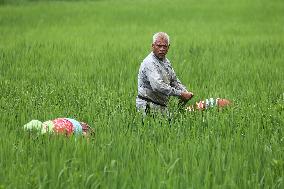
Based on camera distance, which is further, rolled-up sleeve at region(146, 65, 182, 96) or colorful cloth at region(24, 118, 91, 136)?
rolled-up sleeve at region(146, 65, 182, 96)

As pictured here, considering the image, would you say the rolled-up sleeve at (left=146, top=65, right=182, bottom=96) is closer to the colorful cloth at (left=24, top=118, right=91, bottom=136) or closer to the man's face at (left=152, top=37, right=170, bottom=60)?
the man's face at (left=152, top=37, right=170, bottom=60)

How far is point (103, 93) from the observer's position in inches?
199

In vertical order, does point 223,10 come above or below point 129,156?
above

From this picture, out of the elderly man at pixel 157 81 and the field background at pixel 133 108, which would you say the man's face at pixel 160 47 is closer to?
the elderly man at pixel 157 81

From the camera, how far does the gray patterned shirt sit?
4221mm

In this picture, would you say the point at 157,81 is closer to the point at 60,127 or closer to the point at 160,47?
the point at 160,47

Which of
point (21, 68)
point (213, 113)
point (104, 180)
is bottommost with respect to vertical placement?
point (104, 180)

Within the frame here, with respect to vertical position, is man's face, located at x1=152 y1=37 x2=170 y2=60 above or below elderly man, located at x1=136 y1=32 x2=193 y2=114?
above

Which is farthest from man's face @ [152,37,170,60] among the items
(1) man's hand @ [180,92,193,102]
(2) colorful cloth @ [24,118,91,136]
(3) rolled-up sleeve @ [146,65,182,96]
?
(2) colorful cloth @ [24,118,91,136]

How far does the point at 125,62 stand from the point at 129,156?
182 inches

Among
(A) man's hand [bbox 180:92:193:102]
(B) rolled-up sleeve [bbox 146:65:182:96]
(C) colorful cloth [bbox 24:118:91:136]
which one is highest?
(B) rolled-up sleeve [bbox 146:65:182:96]

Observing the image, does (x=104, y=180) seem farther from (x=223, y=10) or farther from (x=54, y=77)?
(x=223, y=10)

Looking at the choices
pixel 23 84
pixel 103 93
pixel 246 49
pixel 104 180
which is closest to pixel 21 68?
pixel 23 84

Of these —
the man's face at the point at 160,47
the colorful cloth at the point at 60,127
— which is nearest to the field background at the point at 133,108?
the colorful cloth at the point at 60,127
